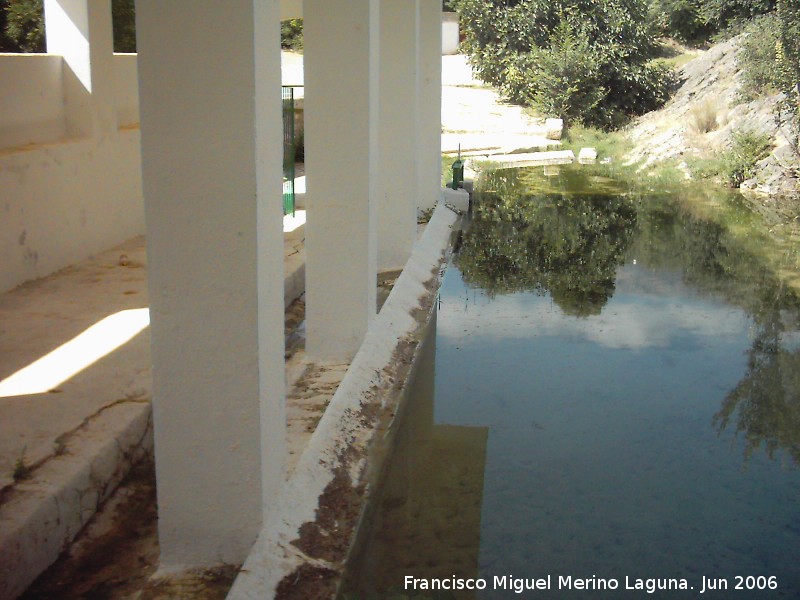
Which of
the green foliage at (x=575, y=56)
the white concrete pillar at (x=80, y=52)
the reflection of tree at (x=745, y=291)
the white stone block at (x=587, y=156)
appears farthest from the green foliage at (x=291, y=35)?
the white concrete pillar at (x=80, y=52)

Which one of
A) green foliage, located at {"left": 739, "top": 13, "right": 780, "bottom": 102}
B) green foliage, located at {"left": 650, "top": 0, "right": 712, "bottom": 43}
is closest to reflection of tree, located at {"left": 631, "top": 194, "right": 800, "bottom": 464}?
green foliage, located at {"left": 739, "top": 13, "right": 780, "bottom": 102}

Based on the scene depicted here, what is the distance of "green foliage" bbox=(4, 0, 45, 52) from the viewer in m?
14.6

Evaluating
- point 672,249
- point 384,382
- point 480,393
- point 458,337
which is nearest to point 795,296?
point 672,249

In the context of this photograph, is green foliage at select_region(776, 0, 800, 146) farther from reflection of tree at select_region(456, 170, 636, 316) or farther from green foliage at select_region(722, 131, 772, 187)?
reflection of tree at select_region(456, 170, 636, 316)

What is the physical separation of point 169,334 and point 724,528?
305 centimetres

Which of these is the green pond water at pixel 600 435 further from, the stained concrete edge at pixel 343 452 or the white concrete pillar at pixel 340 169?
the white concrete pillar at pixel 340 169

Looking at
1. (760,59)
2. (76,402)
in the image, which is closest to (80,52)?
(76,402)

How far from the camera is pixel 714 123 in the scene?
66.7 ft

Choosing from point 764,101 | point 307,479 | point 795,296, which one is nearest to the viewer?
point 307,479

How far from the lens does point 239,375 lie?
3510 millimetres

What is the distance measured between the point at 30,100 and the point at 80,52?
2.51 ft

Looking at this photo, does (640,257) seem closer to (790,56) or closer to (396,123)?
(396,123)

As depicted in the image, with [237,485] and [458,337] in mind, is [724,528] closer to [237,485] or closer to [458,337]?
[237,485]

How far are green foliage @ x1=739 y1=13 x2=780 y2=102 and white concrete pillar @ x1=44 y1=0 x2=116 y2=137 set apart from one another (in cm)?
1362
